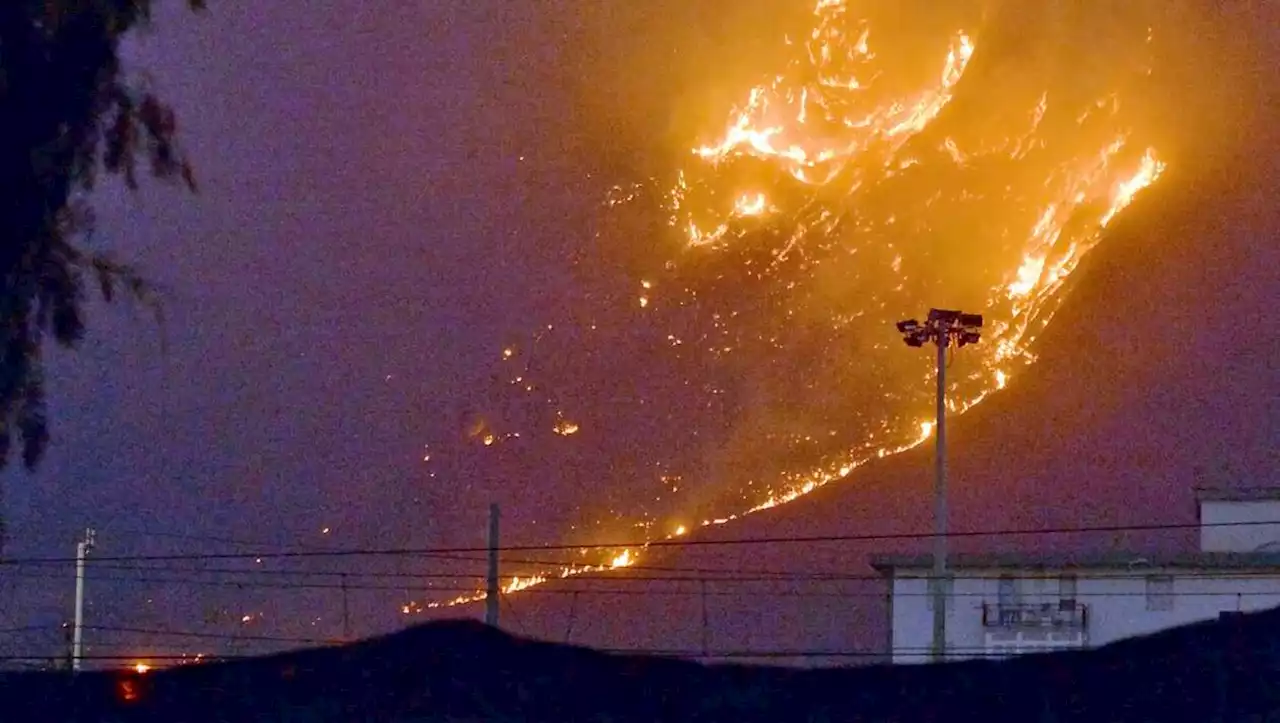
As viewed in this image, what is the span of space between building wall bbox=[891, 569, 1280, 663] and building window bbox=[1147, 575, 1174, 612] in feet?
0.19

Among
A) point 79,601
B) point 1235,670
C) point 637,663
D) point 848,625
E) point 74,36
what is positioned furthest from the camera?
point 848,625

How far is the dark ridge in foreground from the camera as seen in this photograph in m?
8.75

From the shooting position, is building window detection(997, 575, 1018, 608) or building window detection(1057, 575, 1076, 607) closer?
building window detection(1057, 575, 1076, 607)

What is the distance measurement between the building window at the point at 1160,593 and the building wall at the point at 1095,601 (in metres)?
0.06

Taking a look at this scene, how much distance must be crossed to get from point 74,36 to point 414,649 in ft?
18.8

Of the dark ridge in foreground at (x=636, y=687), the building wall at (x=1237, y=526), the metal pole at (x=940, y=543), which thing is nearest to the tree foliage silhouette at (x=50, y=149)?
the dark ridge in foreground at (x=636, y=687)

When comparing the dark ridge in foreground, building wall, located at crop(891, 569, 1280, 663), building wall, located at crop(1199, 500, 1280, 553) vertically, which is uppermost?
building wall, located at crop(1199, 500, 1280, 553)

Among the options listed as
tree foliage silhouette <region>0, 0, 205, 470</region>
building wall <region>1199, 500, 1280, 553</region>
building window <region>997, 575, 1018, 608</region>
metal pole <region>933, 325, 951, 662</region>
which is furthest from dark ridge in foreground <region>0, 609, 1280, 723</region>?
building wall <region>1199, 500, 1280, 553</region>

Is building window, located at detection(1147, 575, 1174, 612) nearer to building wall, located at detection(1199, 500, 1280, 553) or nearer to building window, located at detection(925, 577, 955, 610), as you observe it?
building window, located at detection(925, 577, 955, 610)

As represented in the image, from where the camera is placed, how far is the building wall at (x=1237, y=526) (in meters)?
36.1

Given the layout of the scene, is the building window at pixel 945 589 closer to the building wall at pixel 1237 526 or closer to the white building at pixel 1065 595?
the white building at pixel 1065 595

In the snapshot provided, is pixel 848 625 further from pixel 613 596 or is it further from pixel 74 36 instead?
pixel 74 36

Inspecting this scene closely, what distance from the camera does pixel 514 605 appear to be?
56750mm

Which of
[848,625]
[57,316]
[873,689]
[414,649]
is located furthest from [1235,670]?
[848,625]
